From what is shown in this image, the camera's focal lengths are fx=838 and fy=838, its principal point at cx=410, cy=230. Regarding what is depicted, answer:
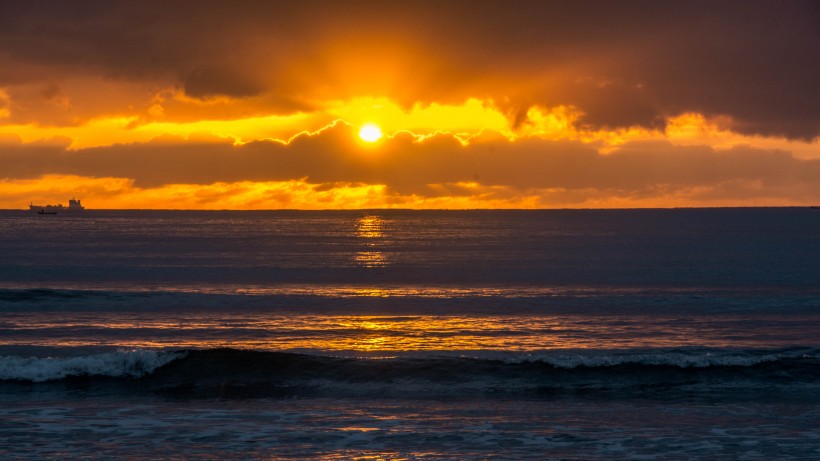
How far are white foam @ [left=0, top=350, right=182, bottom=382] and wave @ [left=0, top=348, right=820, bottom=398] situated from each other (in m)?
0.03

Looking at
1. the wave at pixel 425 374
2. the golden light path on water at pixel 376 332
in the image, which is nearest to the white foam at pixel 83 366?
the wave at pixel 425 374

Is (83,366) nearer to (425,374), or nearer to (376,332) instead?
(425,374)

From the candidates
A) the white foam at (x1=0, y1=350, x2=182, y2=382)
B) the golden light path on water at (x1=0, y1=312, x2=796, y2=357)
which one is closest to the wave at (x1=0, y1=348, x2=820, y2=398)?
the white foam at (x1=0, y1=350, x2=182, y2=382)

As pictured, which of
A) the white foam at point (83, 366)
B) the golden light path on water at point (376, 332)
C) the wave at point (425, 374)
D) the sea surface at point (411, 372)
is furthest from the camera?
the golden light path on water at point (376, 332)

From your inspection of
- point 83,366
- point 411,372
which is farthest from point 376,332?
point 83,366

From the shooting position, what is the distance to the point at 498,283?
65.9 m

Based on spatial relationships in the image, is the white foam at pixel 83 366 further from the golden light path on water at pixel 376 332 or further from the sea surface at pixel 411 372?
the golden light path on water at pixel 376 332

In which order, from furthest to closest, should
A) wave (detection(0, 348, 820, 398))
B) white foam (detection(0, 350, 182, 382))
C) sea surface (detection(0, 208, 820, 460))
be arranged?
1. white foam (detection(0, 350, 182, 382))
2. wave (detection(0, 348, 820, 398))
3. sea surface (detection(0, 208, 820, 460))

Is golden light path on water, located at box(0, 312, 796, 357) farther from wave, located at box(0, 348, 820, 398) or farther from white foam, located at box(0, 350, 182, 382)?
white foam, located at box(0, 350, 182, 382)

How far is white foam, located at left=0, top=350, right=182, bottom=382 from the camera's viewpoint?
2786 cm

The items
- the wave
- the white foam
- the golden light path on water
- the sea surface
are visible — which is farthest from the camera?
the golden light path on water

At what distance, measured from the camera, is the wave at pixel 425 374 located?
26750mm

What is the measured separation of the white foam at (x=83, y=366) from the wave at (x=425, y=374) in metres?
0.03

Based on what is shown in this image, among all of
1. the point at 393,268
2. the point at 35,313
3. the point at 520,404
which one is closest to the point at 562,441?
the point at 520,404
